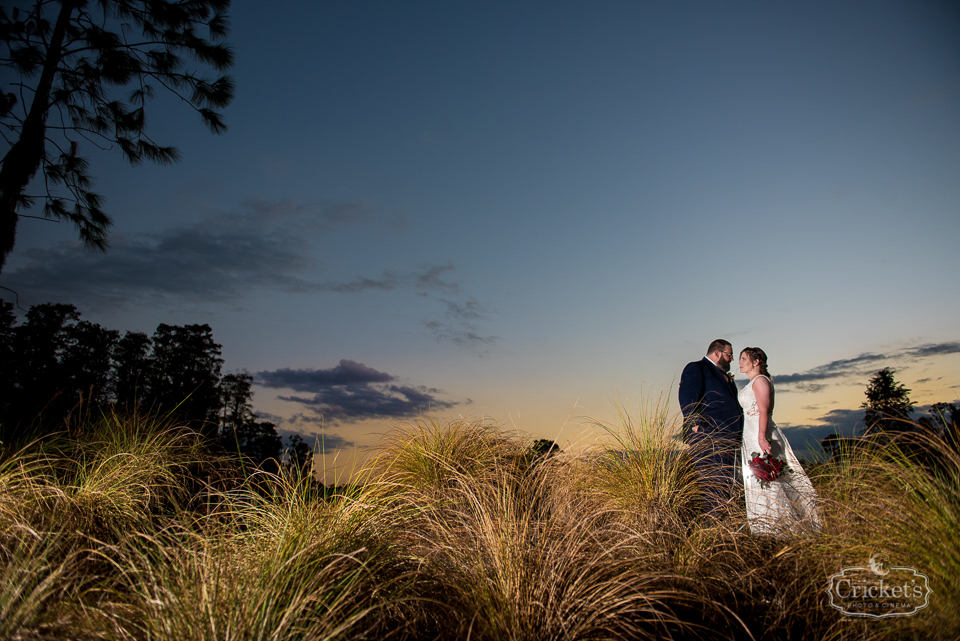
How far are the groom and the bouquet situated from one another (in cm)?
21

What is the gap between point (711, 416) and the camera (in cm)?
545

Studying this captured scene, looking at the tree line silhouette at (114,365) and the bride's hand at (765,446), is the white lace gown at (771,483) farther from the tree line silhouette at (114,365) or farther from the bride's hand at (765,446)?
the tree line silhouette at (114,365)

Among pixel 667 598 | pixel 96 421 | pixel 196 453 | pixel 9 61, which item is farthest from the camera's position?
pixel 9 61

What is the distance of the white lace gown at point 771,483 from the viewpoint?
424 centimetres

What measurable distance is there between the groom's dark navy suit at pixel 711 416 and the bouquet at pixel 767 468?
21cm

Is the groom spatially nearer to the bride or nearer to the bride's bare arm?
the bride

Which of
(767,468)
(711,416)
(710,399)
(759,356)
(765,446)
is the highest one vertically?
(759,356)

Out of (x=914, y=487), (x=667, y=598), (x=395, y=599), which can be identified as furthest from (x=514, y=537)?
(x=914, y=487)

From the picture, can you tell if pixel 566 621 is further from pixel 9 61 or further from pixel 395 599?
pixel 9 61

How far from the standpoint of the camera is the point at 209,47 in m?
8.93

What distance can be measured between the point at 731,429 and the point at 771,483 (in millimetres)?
604

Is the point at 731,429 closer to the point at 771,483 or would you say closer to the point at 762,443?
the point at 762,443

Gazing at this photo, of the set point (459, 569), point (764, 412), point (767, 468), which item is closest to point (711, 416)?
Answer: point (764, 412)

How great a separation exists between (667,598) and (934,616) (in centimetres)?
114
